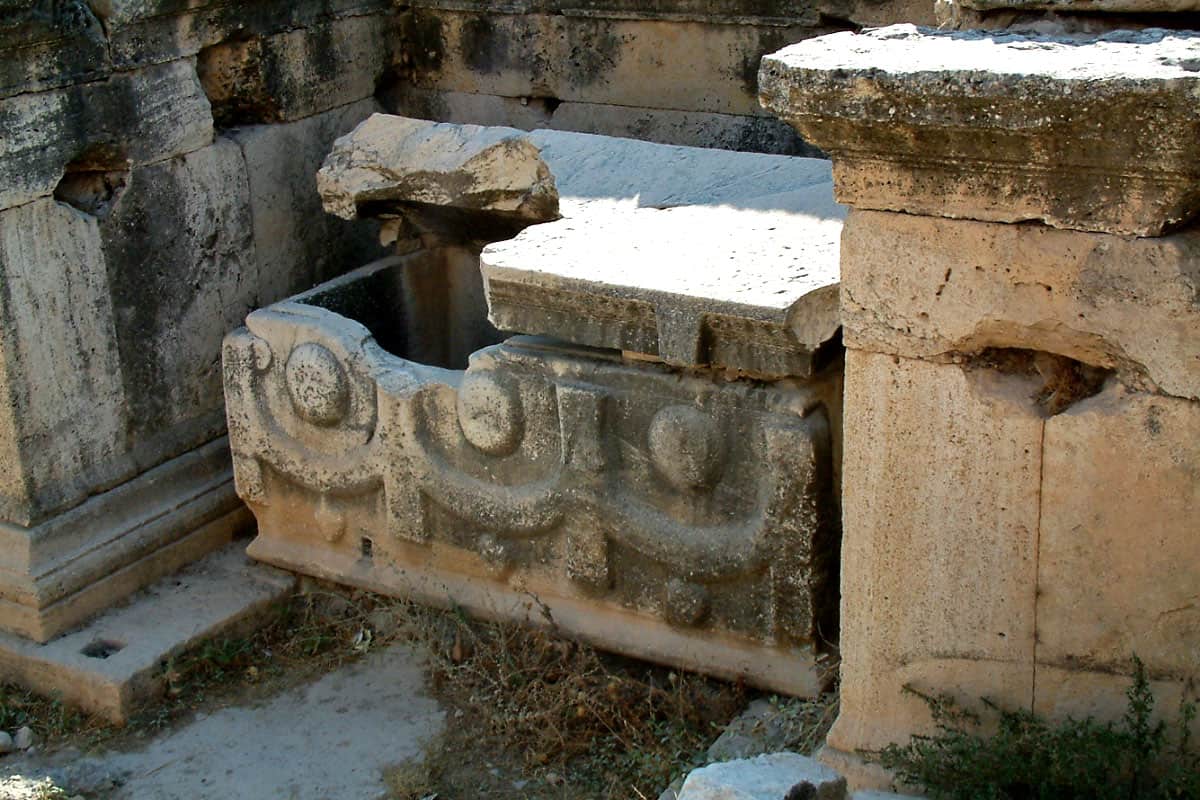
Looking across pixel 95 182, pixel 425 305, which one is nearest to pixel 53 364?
pixel 95 182

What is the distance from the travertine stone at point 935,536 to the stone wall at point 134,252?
2.57 m

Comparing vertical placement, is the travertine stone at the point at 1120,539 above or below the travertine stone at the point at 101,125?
below

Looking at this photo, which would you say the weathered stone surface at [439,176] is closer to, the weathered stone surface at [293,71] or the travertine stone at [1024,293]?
the weathered stone surface at [293,71]

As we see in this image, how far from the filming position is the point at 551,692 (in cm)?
421

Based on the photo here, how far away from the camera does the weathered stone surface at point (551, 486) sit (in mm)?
3916

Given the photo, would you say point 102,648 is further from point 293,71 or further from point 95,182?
point 293,71

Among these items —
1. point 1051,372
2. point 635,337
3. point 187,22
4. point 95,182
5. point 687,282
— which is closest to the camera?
point 1051,372

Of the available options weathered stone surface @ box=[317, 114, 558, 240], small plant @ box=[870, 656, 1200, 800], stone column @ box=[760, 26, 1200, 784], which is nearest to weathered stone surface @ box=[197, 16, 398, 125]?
weathered stone surface @ box=[317, 114, 558, 240]

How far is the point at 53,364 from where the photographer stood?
4.63 metres

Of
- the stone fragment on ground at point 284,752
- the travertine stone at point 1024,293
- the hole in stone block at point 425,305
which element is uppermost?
the travertine stone at point 1024,293

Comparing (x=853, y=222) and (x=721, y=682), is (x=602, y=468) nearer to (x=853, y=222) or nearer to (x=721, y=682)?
(x=721, y=682)

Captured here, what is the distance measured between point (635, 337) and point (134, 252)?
68.2 inches

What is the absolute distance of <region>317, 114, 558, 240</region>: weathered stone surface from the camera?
14.9ft

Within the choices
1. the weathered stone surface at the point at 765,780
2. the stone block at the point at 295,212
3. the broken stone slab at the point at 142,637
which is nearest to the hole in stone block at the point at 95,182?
the stone block at the point at 295,212
